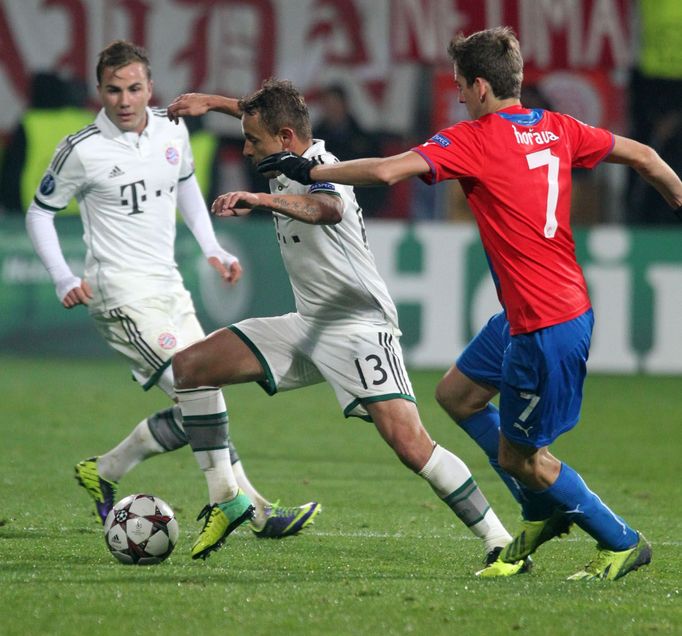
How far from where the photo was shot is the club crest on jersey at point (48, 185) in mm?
7324

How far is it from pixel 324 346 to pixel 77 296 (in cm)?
145

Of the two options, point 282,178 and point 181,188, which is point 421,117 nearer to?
point 181,188

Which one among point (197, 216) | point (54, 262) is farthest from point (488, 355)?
point (54, 262)

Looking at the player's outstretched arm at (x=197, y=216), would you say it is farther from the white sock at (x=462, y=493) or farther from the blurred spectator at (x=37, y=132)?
the blurred spectator at (x=37, y=132)

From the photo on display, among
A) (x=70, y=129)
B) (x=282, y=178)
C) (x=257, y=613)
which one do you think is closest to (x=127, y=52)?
(x=282, y=178)

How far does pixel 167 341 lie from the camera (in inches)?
283

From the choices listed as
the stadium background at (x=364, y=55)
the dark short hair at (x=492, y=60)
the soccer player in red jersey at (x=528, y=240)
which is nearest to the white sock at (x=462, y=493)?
the soccer player in red jersey at (x=528, y=240)

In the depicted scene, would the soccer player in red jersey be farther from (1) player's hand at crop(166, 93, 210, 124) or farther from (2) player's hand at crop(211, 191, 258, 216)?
(1) player's hand at crop(166, 93, 210, 124)

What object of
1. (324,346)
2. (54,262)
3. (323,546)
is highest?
(54,262)

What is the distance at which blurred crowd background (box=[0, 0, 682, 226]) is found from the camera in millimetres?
17094

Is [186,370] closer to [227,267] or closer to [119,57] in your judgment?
[227,267]

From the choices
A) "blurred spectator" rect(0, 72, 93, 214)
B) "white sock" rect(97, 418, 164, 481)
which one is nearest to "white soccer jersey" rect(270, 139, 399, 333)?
"white sock" rect(97, 418, 164, 481)

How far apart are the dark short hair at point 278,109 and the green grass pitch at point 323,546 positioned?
1.83 metres

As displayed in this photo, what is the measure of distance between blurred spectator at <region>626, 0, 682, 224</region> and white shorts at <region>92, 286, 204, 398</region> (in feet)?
36.3
